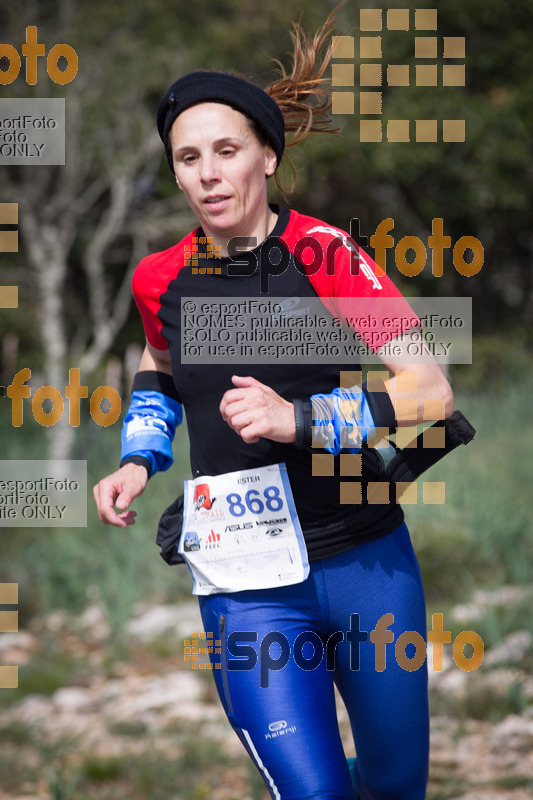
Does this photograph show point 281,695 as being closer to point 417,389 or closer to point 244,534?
point 244,534

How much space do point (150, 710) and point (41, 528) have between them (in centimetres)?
227

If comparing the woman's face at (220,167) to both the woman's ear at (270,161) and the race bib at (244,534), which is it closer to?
the woman's ear at (270,161)

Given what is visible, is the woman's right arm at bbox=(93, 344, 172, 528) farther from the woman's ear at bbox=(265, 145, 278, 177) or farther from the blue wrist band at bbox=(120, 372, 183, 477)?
the woman's ear at bbox=(265, 145, 278, 177)

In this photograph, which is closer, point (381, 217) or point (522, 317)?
point (381, 217)

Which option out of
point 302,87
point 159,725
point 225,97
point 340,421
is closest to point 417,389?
point 340,421

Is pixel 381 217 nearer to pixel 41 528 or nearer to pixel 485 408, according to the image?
pixel 485 408

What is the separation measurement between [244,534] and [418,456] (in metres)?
0.44

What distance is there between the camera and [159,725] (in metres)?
4.15

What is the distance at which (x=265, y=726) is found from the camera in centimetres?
192

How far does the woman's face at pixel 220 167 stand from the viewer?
1989 millimetres

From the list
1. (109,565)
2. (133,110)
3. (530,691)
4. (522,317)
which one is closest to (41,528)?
(109,565)

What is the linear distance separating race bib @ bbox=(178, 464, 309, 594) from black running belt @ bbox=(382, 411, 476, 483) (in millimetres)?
252

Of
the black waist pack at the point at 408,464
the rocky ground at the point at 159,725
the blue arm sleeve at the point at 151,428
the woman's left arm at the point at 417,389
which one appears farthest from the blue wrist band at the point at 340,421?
the rocky ground at the point at 159,725

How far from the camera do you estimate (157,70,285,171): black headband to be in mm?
2000
